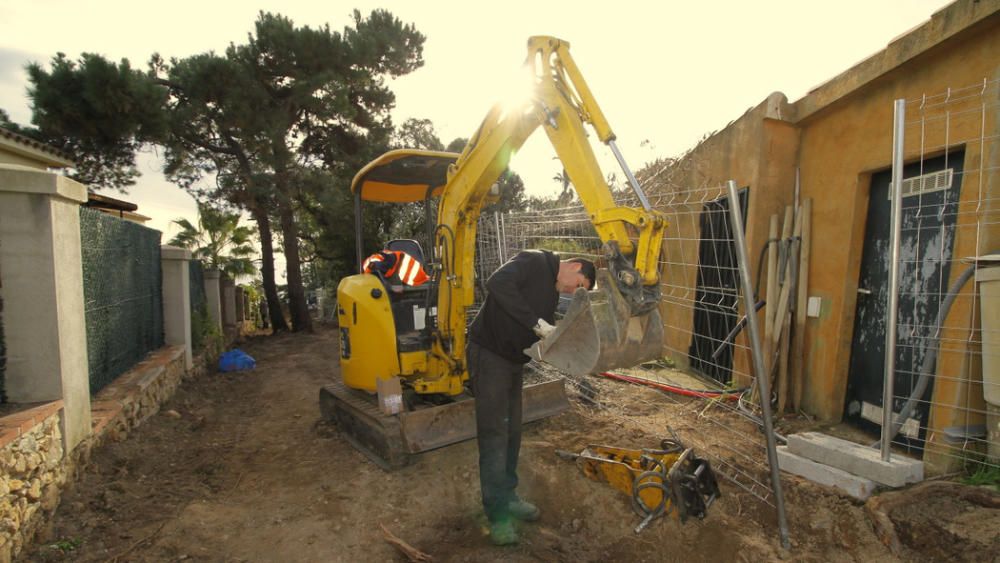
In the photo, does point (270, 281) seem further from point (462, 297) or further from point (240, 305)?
point (462, 297)

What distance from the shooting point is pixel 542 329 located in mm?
3129

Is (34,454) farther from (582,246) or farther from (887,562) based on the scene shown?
(582,246)

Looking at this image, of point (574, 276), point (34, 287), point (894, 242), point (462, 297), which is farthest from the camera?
point (462, 297)

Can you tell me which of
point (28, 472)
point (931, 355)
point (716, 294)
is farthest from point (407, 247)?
point (931, 355)

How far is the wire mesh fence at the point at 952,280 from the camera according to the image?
313 cm

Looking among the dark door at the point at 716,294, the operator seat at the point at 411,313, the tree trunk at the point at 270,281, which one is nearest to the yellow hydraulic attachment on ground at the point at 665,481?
the operator seat at the point at 411,313

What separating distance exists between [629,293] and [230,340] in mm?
10465

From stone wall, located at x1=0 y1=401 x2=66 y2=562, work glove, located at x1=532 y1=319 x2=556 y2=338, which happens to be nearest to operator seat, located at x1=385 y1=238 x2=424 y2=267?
work glove, located at x1=532 y1=319 x2=556 y2=338

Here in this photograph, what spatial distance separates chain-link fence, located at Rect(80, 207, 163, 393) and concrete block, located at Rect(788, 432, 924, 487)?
19.7 feet

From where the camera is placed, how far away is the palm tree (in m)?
14.4

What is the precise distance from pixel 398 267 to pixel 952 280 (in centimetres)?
442

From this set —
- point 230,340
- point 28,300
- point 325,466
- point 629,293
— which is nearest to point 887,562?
point 629,293

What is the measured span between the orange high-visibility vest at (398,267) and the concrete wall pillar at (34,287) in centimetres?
232

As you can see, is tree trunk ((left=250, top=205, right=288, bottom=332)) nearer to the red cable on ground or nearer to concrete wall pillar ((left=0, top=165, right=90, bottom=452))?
concrete wall pillar ((left=0, top=165, right=90, bottom=452))
